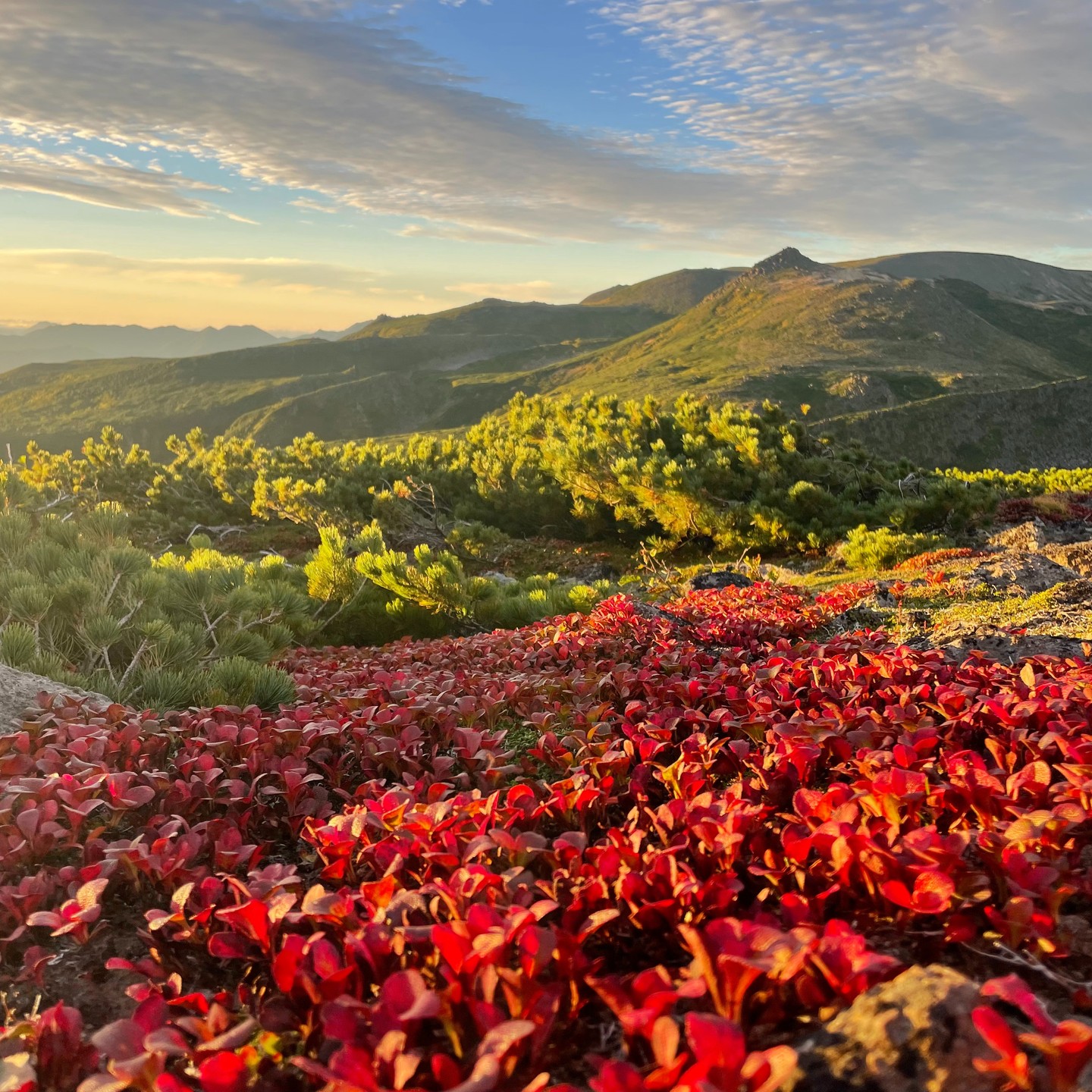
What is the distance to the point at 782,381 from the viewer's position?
10050cm

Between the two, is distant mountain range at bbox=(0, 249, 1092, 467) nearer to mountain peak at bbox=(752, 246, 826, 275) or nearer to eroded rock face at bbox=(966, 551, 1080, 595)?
mountain peak at bbox=(752, 246, 826, 275)

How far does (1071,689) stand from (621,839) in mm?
2161

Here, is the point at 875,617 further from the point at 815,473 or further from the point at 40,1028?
the point at 815,473

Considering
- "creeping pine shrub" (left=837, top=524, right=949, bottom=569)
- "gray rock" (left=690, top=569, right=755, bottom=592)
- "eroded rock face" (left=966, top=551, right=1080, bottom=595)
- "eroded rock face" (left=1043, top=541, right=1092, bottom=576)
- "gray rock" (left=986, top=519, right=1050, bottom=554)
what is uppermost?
"eroded rock face" (left=1043, top=541, right=1092, bottom=576)

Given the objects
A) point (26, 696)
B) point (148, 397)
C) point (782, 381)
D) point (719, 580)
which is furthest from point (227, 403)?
point (26, 696)

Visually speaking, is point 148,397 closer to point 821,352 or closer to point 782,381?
point 782,381

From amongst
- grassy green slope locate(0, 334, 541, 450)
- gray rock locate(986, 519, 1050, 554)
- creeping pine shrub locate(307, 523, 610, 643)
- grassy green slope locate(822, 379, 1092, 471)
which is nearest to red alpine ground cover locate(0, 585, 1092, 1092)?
creeping pine shrub locate(307, 523, 610, 643)

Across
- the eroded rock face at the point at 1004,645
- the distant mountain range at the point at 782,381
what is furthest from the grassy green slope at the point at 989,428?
the eroded rock face at the point at 1004,645

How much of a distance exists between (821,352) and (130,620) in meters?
129

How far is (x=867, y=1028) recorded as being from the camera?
140 cm

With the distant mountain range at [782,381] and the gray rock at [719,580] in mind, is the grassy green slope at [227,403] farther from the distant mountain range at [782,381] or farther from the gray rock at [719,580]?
the gray rock at [719,580]

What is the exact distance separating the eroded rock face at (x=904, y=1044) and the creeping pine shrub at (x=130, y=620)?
4073mm

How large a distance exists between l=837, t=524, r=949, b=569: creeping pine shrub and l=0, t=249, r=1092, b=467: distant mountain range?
63.6 meters

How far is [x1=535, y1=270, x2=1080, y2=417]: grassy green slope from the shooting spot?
317 ft
